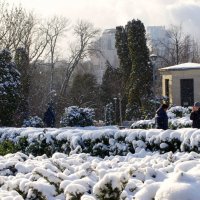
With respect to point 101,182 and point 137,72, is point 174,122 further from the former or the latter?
point 137,72

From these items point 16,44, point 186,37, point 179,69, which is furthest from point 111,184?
point 186,37

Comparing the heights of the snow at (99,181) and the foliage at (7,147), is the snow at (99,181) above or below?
above

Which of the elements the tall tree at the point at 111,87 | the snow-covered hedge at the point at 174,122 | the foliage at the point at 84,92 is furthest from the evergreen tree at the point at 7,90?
the foliage at the point at 84,92

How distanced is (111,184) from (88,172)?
156 cm

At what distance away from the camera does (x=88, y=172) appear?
5.70 m

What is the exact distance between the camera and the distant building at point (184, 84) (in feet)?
92.5

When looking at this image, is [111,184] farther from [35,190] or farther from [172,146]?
[172,146]

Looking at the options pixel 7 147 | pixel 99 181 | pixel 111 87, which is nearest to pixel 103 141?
pixel 7 147

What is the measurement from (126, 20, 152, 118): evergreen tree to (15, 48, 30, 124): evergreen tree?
312 inches

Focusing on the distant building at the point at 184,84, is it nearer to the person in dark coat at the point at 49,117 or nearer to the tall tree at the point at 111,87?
the person in dark coat at the point at 49,117

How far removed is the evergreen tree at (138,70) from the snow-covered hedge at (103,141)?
71.8 ft

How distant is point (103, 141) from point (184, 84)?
17.5 metres

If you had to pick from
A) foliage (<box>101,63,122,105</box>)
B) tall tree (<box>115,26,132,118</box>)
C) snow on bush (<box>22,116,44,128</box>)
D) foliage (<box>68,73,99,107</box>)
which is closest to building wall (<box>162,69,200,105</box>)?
snow on bush (<box>22,116,44,128</box>)

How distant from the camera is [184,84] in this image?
28.5 m
